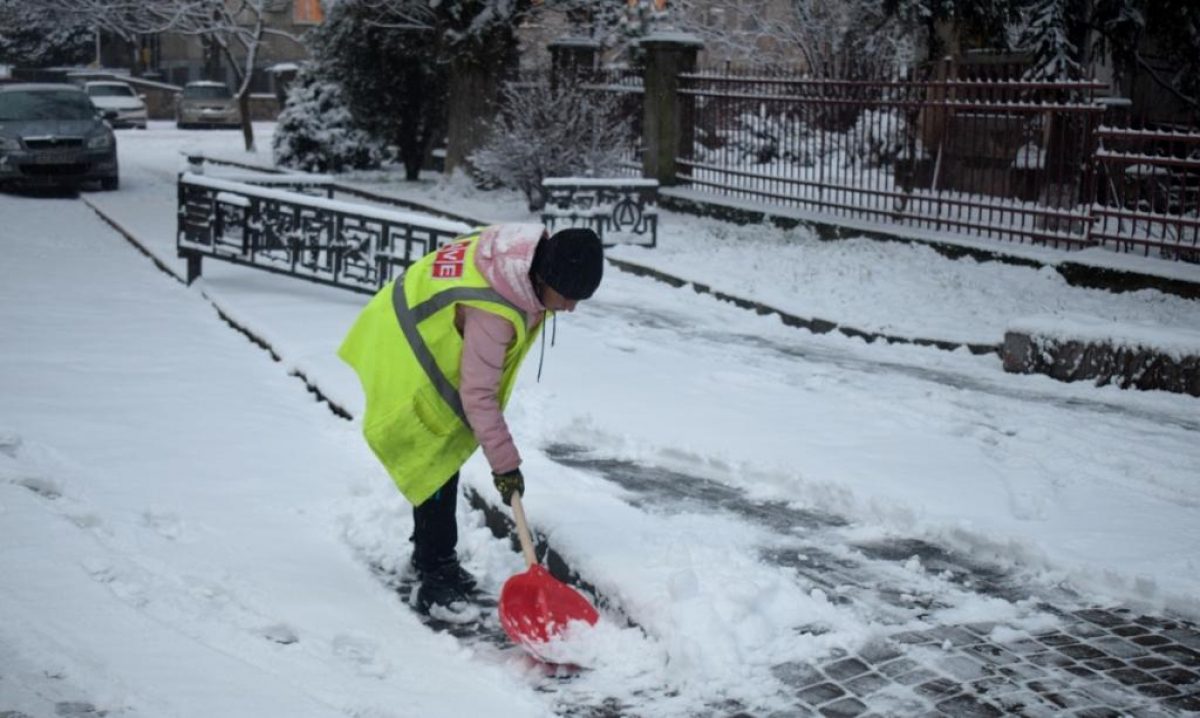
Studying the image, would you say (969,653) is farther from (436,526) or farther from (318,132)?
(318,132)

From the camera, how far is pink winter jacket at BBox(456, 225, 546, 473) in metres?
4.73

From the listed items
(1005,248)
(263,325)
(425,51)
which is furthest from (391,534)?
(425,51)

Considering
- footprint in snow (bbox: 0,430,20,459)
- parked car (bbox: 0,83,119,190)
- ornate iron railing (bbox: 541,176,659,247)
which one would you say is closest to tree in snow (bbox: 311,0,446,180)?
parked car (bbox: 0,83,119,190)

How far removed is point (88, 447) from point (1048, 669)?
15.8ft

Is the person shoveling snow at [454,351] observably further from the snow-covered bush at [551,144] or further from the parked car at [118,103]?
the parked car at [118,103]

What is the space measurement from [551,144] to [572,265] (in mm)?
13831

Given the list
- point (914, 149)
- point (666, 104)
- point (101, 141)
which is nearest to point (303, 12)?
point (101, 141)

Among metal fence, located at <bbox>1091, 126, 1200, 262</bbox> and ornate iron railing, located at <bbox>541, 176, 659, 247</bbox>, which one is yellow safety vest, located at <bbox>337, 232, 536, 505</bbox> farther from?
ornate iron railing, located at <bbox>541, 176, 659, 247</bbox>

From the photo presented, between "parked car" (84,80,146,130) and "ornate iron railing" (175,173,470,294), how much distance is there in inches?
1181

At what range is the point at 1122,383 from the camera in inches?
366

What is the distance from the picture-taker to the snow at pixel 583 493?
181 inches

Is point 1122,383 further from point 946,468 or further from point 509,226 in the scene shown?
point 509,226

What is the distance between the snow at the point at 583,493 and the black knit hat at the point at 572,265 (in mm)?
1077

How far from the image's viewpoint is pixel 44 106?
2277cm
